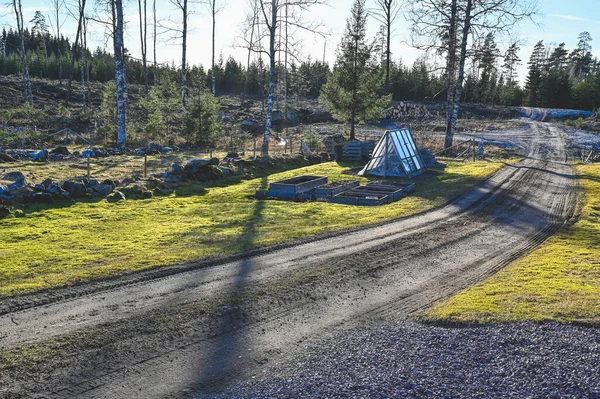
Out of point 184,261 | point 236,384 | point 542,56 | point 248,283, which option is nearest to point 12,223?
point 184,261

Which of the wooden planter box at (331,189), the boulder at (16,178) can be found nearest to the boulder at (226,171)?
the wooden planter box at (331,189)

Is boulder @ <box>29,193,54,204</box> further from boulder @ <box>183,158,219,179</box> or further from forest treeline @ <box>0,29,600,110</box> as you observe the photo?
forest treeline @ <box>0,29,600,110</box>

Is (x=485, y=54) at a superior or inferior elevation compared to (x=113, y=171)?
superior

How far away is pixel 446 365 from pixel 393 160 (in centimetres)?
1641

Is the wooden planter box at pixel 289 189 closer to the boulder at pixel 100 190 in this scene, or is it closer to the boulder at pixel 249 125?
the boulder at pixel 100 190

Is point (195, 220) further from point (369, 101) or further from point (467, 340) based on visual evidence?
point (369, 101)

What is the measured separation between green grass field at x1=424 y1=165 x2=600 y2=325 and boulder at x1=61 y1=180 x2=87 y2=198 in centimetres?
1188

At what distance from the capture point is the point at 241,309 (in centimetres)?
719

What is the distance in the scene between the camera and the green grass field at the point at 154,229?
856 centimetres

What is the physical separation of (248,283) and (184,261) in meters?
1.76

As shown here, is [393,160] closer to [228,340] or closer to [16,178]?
[16,178]

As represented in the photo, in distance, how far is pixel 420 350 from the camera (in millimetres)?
5914

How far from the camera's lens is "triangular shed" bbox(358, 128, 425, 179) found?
21.1m

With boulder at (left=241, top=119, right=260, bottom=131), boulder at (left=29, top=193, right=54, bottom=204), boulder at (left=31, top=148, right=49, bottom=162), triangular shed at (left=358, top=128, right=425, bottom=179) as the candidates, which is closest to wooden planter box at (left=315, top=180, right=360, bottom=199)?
triangular shed at (left=358, top=128, right=425, bottom=179)
